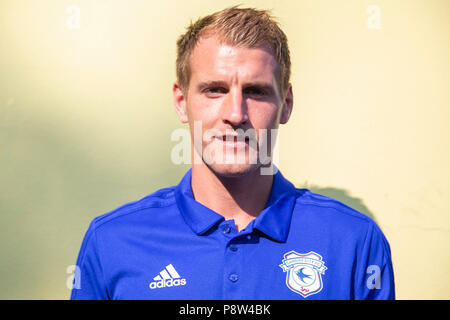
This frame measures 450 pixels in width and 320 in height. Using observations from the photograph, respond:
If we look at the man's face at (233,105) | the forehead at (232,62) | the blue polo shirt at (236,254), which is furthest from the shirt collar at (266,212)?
the forehead at (232,62)

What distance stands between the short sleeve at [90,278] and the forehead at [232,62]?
662mm

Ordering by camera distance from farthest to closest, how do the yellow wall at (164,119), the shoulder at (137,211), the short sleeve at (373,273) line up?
the yellow wall at (164,119) → the shoulder at (137,211) → the short sleeve at (373,273)

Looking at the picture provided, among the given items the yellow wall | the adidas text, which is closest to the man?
the adidas text

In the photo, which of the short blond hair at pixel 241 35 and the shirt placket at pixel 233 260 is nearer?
the shirt placket at pixel 233 260

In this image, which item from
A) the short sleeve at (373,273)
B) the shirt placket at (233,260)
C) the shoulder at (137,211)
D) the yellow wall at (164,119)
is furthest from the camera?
the yellow wall at (164,119)

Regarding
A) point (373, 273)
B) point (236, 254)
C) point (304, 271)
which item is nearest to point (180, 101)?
point (236, 254)

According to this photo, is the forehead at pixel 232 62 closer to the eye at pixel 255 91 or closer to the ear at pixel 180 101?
the eye at pixel 255 91

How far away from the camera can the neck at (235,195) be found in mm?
1495

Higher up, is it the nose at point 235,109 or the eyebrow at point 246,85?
the eyebrow at point 246,85

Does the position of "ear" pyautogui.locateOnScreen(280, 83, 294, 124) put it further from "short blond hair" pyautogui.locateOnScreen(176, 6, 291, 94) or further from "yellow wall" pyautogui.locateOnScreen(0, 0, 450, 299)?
"yellow wall" pyautogui.locateOnScreen(0, 0, 450, 299)

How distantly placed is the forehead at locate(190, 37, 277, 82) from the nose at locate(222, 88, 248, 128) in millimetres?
54

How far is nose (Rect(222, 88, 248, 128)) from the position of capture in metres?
1.36
